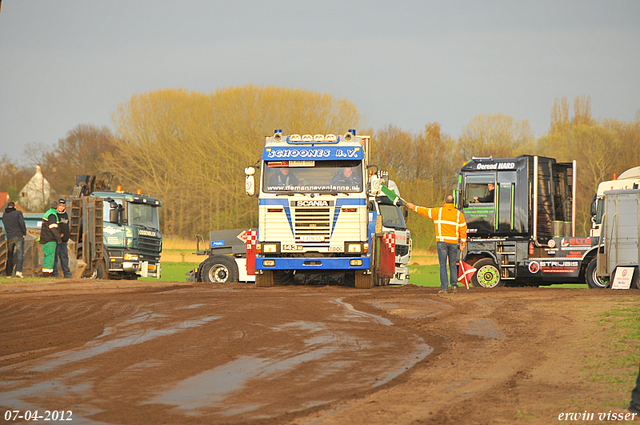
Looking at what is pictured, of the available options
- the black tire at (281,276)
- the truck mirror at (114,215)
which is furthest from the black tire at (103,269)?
the black tire at (281,276)

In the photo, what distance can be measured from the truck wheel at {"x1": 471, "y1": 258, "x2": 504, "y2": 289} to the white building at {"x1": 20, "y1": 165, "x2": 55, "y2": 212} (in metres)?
49.0

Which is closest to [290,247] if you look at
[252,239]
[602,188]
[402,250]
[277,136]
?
[252,239]

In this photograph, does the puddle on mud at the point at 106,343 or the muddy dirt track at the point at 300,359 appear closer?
the muddy dirt track at the point at 300,359

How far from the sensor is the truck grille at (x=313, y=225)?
1710 cm

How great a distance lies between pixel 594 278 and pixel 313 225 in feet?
25.8

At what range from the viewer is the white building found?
64125mm

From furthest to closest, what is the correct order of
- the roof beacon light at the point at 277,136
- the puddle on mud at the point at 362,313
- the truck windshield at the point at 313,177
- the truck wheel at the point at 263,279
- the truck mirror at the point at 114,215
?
the truck mirror at the point at 114,215 → the truck wheel at the point at 263,279 → the roof beacon light at the point at 277,136 → the truck windshield at the point at 313,177 → the puddle on mud at the point at 362,313

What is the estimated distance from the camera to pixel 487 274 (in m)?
20.7

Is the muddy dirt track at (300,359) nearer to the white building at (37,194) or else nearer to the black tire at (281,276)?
the black tire at (281,276)

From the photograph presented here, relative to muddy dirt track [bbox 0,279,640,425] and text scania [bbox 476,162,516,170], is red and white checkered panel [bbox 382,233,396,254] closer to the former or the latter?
text scania [bbox 476,162,516,170]

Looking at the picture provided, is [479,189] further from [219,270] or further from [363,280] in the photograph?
[219,270]

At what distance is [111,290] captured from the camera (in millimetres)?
16344

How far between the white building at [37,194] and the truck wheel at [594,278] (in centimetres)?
5159

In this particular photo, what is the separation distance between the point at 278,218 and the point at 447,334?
8052mm
